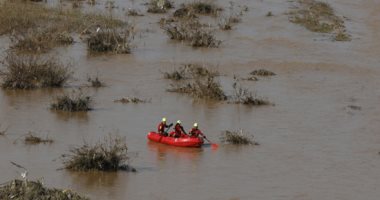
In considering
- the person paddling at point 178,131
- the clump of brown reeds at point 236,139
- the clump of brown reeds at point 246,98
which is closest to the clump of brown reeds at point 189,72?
the clump of brown reeds at point 246,98

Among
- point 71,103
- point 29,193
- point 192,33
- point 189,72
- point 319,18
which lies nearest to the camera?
point 29,193

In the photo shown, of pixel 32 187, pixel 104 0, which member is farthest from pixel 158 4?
pixel 32 187

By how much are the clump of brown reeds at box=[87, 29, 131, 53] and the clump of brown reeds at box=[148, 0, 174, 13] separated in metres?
4.96

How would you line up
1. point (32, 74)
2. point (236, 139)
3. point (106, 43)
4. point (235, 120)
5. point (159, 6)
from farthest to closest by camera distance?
point (159, 6) → point (106, 43) → point (32, 74) → point (235, 120) → point (236, 139)

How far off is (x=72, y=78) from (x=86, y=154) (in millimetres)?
6815

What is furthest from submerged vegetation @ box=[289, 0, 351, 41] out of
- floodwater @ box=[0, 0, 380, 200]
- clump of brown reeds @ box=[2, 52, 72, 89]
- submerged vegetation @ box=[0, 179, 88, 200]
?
submerged vegetation @ box=[0, 179, 88, 200]

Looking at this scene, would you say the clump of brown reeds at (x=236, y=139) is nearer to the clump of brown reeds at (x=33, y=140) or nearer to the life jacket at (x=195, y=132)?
the life jacket at (x=195, y=132)

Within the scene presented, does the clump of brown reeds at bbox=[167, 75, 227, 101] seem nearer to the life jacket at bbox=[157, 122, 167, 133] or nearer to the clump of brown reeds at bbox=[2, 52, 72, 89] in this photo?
the clump of brown reeds at bbox=[2, 52, 72, 89]

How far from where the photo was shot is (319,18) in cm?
2706

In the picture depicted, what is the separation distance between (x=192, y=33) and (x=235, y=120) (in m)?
7.07

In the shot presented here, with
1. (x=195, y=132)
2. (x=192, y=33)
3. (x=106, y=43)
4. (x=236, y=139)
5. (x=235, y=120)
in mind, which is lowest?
(x=235, y=120)

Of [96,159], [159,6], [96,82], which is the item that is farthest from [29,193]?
[159,6]

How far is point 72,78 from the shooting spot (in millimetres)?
19047

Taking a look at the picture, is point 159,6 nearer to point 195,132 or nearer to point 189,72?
point 189,72
